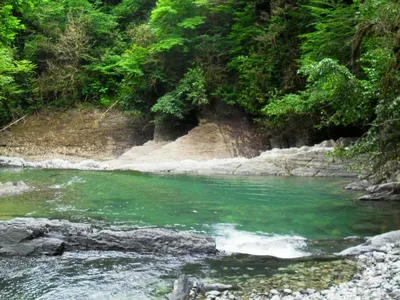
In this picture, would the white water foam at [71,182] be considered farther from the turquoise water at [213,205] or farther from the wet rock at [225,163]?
the wet rock at [225,163]

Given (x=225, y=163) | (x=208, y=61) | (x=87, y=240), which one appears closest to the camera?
(x=87, y=240)

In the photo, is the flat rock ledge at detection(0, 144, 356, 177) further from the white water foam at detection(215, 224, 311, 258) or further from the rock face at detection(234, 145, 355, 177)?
the white water foam at detection(215, 224, 311, 258)

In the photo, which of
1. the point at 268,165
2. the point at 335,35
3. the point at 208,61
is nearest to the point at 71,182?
the point at 268,165

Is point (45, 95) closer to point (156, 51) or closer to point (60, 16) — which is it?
point (60, 16)

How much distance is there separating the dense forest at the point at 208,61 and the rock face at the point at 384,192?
2330mm

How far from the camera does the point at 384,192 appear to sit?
13391 mm

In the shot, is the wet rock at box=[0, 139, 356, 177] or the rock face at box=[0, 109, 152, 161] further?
the rock face at box=[0, 109, 152, 161]

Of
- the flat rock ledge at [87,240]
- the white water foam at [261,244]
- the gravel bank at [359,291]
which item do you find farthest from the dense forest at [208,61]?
the flat rock ledge at [87,240]

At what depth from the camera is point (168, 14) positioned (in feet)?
79.7

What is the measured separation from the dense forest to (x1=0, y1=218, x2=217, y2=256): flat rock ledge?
461 cm

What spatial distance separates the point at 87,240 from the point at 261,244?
3529 mm

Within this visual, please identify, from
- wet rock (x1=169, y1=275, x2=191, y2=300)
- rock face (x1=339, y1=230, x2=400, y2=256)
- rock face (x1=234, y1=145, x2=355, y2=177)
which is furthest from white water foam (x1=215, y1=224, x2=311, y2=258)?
rock face (x1=234, y1=145, x2=355, y2=177)

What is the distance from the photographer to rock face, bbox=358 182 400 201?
13094 mm

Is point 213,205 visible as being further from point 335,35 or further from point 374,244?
point 335,35
